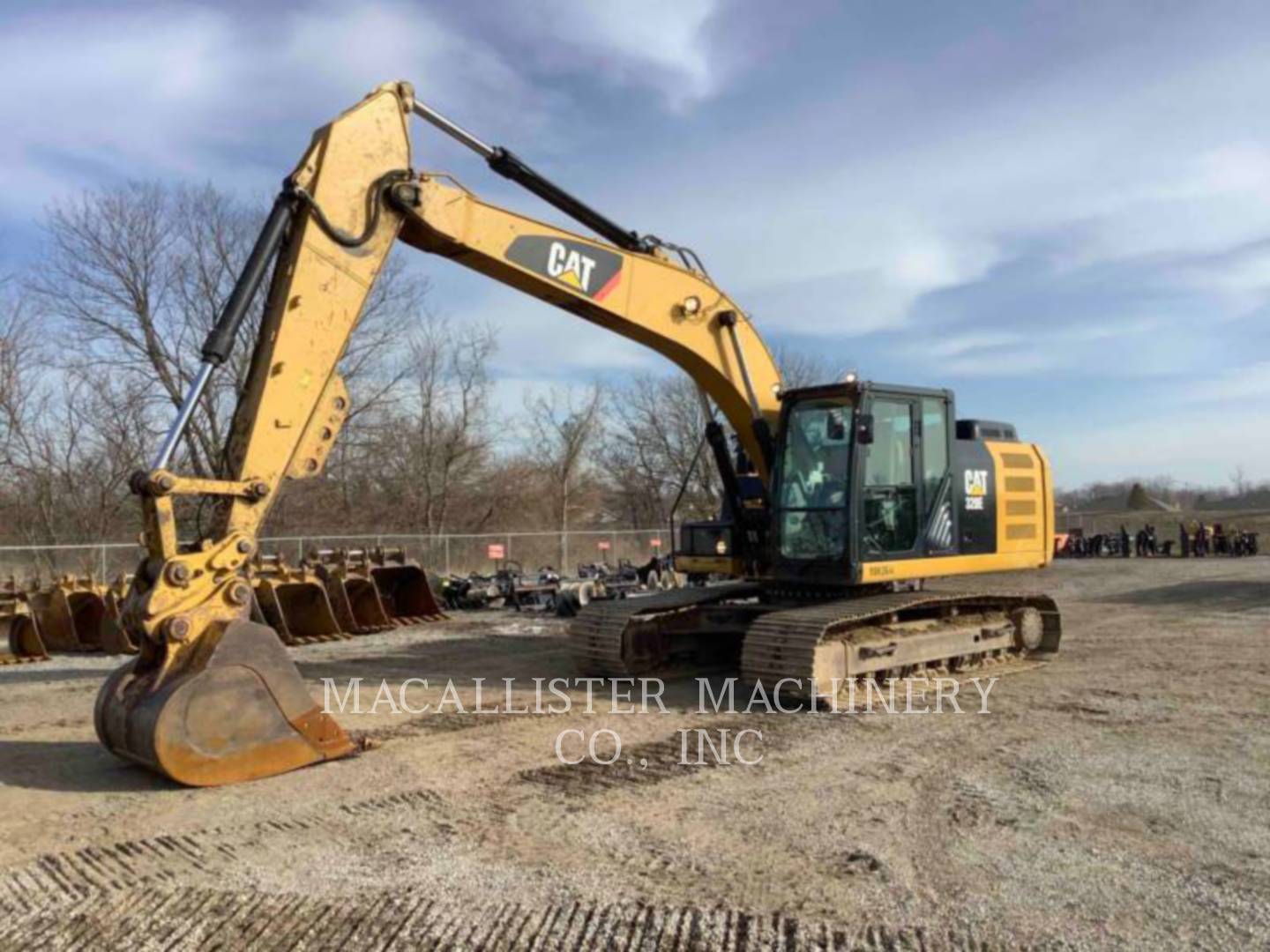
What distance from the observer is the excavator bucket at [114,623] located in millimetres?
9766

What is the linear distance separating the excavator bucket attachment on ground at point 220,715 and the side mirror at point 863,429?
481 centimetres

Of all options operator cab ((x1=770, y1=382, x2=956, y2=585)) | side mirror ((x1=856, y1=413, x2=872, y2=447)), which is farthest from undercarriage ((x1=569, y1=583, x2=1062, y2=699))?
side mirror ((x1=856, y1=413, x2=872, y2=447))

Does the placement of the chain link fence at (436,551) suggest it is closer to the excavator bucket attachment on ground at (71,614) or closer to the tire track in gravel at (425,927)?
the excavator bucket attachment on ground at (71,614)

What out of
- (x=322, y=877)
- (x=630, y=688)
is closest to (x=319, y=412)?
(x=322, y=877)

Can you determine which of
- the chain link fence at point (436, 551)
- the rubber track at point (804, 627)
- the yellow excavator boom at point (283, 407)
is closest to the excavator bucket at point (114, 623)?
the yellow excavator boom at point (283, 407)

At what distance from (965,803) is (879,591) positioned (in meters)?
4.26

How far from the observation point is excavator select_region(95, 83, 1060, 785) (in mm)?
6082

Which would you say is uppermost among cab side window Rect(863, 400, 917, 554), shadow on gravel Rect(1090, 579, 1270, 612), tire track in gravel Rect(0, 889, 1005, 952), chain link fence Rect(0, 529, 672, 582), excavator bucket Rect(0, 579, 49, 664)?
cab side window Rect(863, 400, 917, 554)

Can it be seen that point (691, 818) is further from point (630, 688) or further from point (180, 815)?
point (630, 688)

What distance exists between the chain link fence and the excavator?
11.6 metres

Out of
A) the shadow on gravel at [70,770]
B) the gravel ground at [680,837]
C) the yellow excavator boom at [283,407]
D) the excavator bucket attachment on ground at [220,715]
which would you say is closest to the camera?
the gravel ground at [680,837]

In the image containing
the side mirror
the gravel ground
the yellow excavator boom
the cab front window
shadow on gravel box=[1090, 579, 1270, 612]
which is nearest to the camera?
the gravel ground

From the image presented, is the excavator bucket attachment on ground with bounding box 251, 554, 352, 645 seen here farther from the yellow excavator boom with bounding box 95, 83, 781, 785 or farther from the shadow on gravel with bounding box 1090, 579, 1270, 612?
the shadow on gravel with bounding box 1090, 579, 1270, 612

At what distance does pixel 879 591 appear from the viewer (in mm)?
9742
